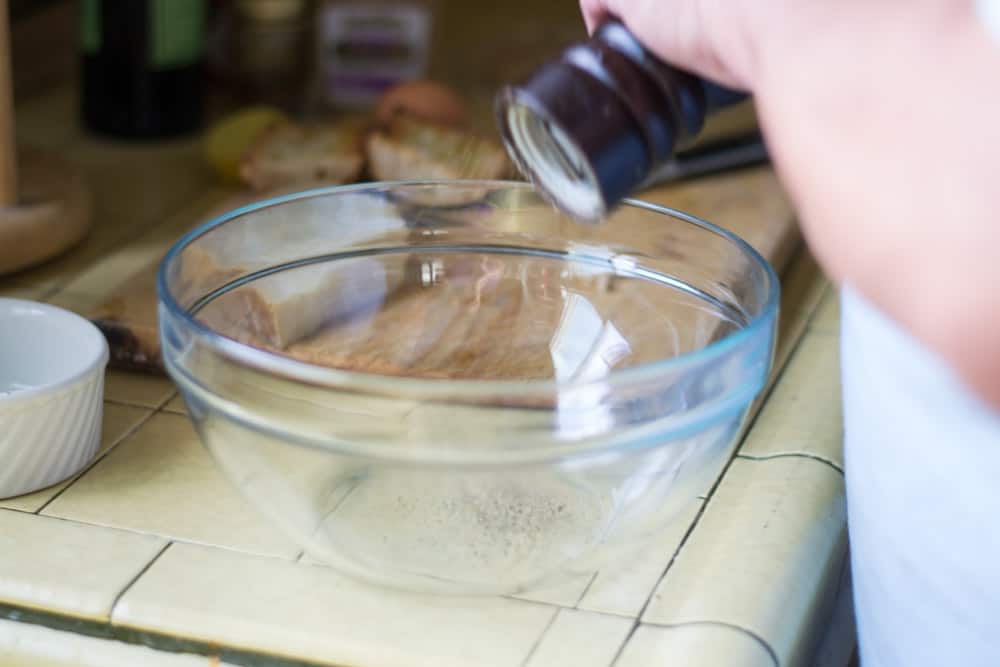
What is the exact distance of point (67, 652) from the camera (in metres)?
0.59

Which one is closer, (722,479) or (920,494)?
(920,494)

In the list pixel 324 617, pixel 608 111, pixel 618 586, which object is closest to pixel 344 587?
pixel 324 617

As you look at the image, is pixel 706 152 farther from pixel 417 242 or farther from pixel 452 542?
pixel 452 542

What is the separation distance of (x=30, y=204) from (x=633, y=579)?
56 cm

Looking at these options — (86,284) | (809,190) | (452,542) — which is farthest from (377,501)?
(86,284)

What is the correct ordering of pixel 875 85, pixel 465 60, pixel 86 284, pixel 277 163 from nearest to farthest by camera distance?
1. pixel 875 85
2. pixel 86 284
3. pixel 277 163
4. pixel 465 60

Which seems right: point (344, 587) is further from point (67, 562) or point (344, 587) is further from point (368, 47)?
point (368, 47)

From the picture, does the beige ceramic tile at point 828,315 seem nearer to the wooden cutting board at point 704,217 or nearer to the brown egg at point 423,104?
the wooden cutting board at point 704,217

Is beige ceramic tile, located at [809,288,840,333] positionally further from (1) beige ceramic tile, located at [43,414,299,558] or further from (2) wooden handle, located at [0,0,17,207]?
(2) wooden handle, located at [0,0,17,207]

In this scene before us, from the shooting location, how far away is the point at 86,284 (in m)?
0.93

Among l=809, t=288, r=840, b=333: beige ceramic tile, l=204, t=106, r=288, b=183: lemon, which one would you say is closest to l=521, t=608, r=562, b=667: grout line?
l=809, t=288, r=840, b=333: beige ceramic tile

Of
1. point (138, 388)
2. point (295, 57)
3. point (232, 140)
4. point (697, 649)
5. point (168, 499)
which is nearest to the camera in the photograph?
point (697, 649)

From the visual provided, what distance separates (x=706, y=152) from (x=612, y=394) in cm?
65

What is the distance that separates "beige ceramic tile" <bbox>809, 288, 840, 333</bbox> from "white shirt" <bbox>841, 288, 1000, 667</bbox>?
0.33 m
